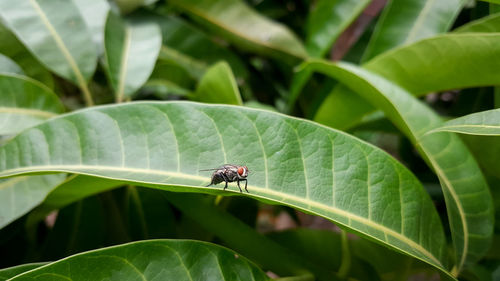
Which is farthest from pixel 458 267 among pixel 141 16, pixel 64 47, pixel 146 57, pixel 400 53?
pixel 141 16

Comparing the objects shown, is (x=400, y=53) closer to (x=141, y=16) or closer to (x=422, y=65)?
(x=422, y=65)

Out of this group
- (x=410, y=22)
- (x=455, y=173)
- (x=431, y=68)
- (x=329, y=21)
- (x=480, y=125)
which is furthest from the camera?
(x=329, y=21)

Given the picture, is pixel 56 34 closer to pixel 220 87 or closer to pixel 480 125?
pixel 220 87

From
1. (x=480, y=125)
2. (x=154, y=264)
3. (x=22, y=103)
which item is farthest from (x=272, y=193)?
(x=22, y=103)

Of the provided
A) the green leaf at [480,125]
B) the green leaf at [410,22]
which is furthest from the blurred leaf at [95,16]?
the green leaf at [480,125]

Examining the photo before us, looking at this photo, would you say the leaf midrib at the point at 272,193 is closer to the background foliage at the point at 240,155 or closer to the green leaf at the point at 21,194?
the background foliage at the point at 240,155

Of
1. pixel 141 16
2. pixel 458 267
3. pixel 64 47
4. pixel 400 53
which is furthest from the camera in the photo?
pixel 141 16
